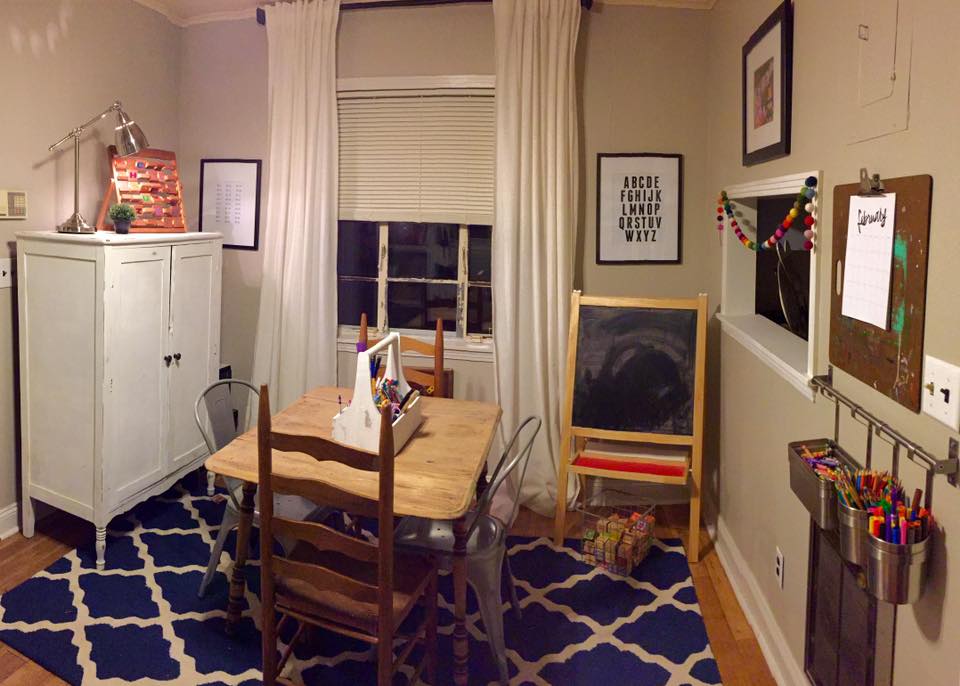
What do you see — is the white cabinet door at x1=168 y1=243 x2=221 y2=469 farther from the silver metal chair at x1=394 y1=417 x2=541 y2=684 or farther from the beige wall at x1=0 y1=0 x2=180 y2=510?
the silver metal chair at x1=394 y1=417 x2=541 y2=684

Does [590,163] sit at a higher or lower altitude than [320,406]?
higher

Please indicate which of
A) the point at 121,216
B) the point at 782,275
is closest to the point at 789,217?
the point at 782,275

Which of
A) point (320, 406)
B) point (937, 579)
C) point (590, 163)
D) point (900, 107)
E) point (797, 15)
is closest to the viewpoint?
point (937, 579)

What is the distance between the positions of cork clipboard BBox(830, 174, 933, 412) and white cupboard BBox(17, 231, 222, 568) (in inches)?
104

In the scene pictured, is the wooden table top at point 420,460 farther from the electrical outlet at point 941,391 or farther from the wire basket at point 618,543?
the electrical outlet at point 941,391

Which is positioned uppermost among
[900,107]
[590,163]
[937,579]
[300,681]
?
[590,163]

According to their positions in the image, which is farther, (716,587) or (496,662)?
(716,587)

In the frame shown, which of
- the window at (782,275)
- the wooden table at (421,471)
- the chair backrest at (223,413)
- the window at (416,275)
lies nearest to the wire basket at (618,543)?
the wooden table at (421,471)

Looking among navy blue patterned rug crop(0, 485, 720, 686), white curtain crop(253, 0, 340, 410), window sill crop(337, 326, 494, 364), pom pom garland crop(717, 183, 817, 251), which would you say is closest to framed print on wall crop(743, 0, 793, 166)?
pom pom garland crop(717, 183, 817, 251)

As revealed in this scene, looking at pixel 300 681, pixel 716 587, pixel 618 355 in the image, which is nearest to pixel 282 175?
pixel 618 355

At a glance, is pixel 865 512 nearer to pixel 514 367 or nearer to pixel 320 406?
pixel 320 406

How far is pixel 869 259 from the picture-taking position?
1.68 meters

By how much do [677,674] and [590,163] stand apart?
2.29 metres

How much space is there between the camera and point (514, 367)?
3578 mm
